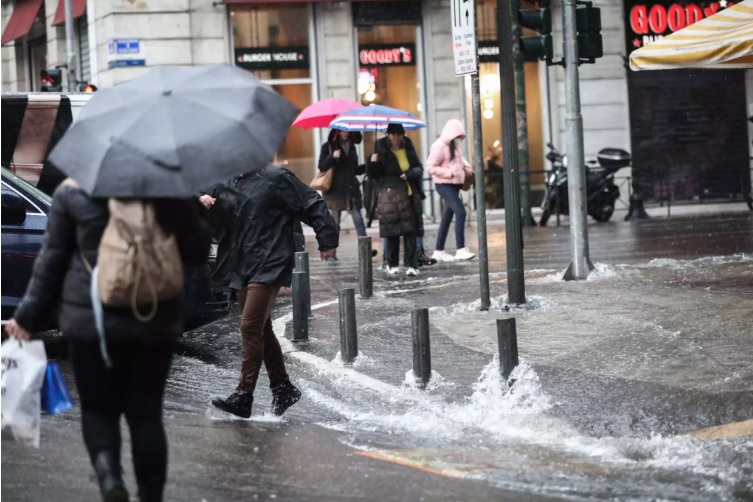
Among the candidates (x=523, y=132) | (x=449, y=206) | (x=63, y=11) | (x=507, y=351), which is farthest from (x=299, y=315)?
(x=63, y=11)

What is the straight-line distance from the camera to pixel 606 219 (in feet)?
86.4

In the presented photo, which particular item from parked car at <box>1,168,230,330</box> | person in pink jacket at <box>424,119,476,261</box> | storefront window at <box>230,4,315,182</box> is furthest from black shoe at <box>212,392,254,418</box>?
storefront window at <box>230,4,315,182</box>

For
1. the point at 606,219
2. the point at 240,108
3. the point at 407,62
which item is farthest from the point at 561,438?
the point at 407,62

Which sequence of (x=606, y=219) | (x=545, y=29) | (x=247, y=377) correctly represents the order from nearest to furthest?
(x=247, y=377), (x=545, y=29), (x=606, y=219)

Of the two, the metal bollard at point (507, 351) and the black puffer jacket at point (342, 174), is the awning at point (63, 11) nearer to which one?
the black puffer jacket at point (342, 174)

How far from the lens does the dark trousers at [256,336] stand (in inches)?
314

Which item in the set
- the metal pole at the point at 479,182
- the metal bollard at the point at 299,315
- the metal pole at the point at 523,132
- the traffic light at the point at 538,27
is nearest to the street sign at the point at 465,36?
the metal pole at the point at 479,182

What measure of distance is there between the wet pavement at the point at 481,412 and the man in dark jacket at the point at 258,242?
0.41 metres

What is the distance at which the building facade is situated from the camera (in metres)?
27.4

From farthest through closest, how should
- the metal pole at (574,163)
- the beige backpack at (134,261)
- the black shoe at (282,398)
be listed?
the metal pole at (574,163)
the black shoe at (282,398)
the beige backpack at (134,261)

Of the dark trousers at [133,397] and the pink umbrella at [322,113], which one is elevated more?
the pink umbrella at [322,113]

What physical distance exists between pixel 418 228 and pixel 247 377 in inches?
346

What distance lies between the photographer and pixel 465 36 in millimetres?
11789

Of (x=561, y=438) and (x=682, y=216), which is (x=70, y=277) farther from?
(x=682, y=216)
